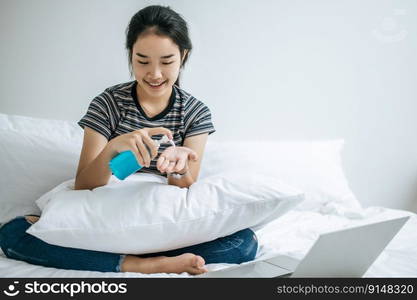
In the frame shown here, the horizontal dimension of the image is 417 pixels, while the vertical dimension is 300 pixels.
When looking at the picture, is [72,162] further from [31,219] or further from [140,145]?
[140,145]

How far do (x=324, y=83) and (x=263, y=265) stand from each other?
4.61 ft

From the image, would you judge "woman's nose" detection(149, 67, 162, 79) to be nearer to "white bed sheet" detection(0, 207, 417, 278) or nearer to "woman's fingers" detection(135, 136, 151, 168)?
"woman's fingers" detection(135, 136, 151, 168)

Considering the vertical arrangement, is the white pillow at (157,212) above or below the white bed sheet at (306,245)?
above

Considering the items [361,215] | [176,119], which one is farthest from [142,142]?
[361,215]

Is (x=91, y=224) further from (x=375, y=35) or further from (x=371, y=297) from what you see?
(x=375, y=35)

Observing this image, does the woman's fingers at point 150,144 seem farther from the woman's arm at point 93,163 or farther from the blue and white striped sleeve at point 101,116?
the blue and white striped sleeve at point 101,116

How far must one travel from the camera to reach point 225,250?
1023 mm

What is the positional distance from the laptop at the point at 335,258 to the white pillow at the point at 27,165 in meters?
0.69

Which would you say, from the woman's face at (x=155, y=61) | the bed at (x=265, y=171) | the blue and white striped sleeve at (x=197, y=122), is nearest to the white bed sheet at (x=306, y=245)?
the bed at (x=265, y=171)

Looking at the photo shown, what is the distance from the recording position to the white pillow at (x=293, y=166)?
159 cm

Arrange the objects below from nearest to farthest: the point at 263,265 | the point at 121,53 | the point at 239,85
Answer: the point at 263,265 < the point at 121,53 < the point at 239,85

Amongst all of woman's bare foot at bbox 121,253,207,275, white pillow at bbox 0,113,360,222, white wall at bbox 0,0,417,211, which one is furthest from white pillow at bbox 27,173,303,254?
white wall at bbox 0,0,417,211

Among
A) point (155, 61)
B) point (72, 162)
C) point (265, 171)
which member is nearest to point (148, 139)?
point (155, 61)

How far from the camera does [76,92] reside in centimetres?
161
